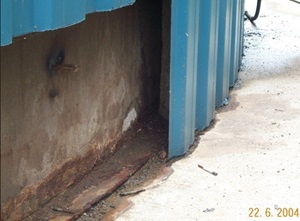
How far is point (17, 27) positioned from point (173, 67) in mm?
1986

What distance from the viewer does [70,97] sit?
12.1 feet

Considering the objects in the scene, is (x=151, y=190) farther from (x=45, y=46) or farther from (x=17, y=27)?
(x=17, y=27)

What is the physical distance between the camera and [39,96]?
3312mm

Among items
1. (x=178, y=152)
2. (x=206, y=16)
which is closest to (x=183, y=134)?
(x=178, y=152)

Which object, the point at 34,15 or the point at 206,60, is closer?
the point at 34,15

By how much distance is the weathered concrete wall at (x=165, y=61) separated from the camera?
4867 mm

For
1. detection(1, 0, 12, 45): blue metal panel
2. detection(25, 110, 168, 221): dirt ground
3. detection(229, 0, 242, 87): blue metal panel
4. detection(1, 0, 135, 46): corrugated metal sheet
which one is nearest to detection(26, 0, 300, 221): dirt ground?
detection(25, 110, 168, 221): dirt ground

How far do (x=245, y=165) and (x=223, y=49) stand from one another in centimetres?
142

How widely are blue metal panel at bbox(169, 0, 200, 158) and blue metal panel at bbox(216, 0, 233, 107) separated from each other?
85 cm

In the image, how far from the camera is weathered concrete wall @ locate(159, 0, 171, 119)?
487 centimetres

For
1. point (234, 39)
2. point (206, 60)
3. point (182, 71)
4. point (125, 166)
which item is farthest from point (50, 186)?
point (234, 39)

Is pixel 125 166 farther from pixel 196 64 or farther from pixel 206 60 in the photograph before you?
pixel 206 60

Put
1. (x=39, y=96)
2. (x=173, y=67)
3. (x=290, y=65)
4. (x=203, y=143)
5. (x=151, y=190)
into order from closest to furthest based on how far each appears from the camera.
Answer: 1. (x=39, y=96)
2. (x=151, y=190)
3. (x=173, y=67)
4. (x=203, y=143)
5. (x=290, y=65)

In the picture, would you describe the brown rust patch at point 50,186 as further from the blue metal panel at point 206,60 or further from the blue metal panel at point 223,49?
the blue metal panel at point 223,49
